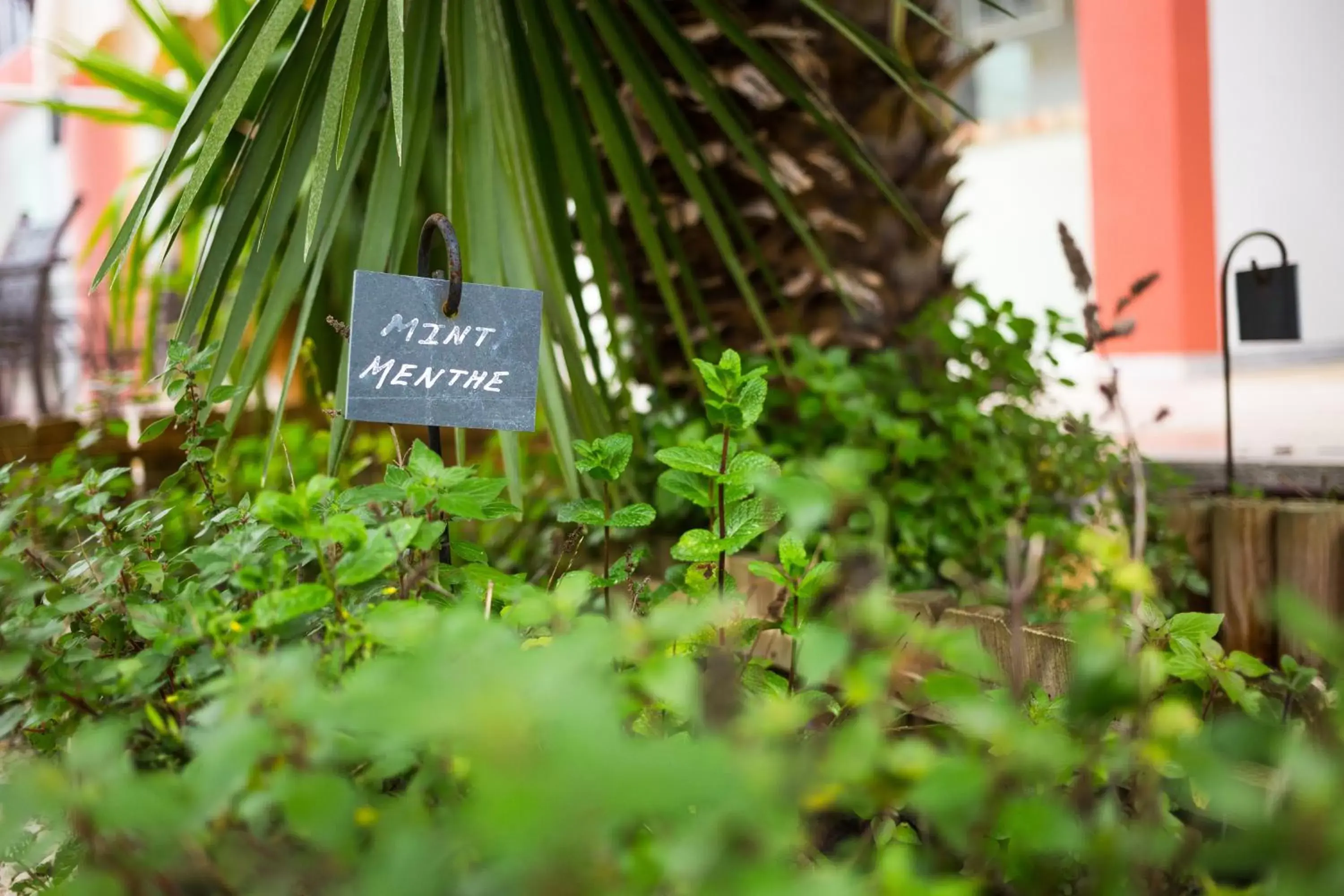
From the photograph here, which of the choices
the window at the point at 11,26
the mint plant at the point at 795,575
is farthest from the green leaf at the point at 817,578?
the window at the point at 11,26

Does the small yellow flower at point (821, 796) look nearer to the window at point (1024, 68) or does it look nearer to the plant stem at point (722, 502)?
the plant stem at point (722, 502)

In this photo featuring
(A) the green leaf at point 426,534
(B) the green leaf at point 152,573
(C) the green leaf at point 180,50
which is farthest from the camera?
(C) the green leaf at point 180,50

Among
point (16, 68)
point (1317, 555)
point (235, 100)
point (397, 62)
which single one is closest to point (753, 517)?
point (397, 62)

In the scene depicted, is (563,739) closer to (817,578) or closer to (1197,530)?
(817,578)

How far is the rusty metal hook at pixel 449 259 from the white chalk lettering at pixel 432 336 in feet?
0.04

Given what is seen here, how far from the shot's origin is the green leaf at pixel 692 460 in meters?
0.62

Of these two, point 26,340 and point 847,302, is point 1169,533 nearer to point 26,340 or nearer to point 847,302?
point 847,302

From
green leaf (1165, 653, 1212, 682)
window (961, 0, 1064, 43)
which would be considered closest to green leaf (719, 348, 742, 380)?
green leaf (1165, 653, 1212, 682)

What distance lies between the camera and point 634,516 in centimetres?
67

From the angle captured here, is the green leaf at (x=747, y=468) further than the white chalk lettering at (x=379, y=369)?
No

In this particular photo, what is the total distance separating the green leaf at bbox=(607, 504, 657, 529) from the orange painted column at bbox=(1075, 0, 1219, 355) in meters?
4.75

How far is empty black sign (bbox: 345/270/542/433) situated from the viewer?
73cm

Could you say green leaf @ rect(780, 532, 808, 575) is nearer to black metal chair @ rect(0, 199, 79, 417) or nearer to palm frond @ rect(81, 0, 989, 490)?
palm frond @ rect(81, 0, 989, 490)

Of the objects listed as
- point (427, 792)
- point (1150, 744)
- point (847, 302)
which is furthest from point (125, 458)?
point (1150, 744)
